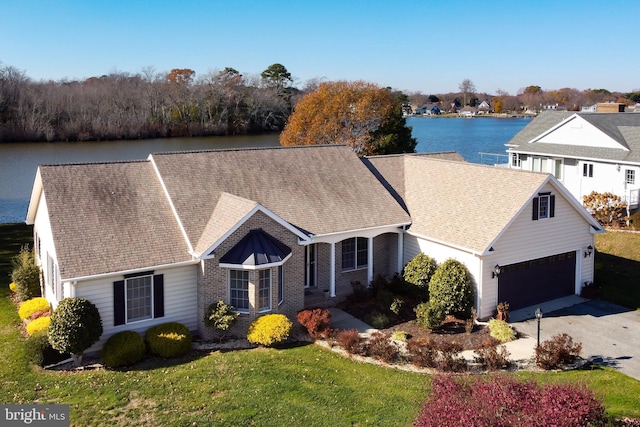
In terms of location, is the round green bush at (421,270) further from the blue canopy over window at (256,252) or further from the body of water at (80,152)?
the body of water at (80,152)

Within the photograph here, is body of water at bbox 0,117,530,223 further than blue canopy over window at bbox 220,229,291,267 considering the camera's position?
Yes

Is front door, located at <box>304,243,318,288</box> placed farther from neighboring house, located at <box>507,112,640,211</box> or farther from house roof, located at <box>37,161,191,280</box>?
neighboring house, located at <box>507,112,640,211</box>

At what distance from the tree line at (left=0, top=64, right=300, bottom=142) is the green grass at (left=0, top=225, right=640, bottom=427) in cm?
6438

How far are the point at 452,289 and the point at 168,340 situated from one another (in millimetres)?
9090

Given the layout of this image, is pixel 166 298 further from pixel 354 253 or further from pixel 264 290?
pixel 354 253

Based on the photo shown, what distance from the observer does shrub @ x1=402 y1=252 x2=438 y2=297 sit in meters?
20.9

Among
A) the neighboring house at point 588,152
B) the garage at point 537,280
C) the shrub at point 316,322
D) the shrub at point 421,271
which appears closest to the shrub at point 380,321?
the shrub at point 316,322

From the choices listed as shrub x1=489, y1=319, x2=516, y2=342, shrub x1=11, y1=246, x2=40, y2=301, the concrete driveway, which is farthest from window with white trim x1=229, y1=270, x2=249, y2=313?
the concrete driveway

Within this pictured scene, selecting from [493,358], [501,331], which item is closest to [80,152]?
[501,331]

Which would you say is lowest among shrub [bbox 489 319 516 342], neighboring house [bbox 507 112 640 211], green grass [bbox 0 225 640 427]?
green grass [bbox 0 225 640 427]

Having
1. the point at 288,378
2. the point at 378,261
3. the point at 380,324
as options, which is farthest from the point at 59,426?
the point at 378,261

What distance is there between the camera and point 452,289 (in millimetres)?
19406

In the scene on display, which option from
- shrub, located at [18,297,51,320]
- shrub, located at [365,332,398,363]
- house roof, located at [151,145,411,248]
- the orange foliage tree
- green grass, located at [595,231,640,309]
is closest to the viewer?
shrub, located at [365,332,398,363]

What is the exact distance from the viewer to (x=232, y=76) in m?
100
